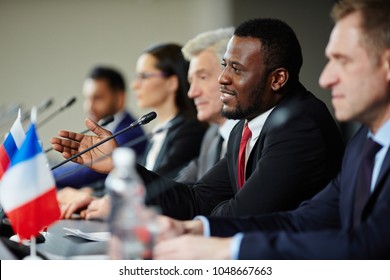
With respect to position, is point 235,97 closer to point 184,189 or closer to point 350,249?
point 184,189

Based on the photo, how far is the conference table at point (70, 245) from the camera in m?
1.98

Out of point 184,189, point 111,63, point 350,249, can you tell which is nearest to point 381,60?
point 350,249

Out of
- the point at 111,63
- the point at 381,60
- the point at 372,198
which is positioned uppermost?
the point at 381,60

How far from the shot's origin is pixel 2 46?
8586 mm

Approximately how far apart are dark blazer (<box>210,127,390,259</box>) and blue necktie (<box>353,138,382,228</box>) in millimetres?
21

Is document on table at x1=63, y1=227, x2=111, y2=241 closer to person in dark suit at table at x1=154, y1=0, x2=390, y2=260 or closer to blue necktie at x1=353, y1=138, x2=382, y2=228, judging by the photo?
person in dark suit at table at x1=154, y1=0, x2=390, y2=260

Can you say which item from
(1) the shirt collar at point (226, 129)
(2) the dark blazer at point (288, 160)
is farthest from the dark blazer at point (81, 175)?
(2) the dark blazer at point (288, 160)

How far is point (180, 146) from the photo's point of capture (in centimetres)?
404

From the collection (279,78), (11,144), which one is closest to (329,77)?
(279,78)

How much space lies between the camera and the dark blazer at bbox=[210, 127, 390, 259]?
5.21 ft

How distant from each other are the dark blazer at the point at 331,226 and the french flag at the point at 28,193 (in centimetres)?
43

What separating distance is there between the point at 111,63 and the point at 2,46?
1250 mm

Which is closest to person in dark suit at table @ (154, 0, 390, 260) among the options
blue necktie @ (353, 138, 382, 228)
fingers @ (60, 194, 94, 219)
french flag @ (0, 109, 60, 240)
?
blue necktie @ (353, 138, 382, 228)

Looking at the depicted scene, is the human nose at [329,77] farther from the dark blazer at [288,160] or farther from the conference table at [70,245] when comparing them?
the conference table at [70,245]
